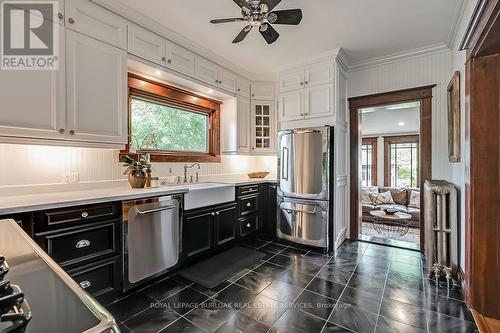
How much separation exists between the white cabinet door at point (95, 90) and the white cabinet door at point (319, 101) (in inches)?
90.6

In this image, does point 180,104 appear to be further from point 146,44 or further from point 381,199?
point 381,199

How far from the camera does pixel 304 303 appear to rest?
6.77ft

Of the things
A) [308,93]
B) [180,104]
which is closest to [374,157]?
[308,93]

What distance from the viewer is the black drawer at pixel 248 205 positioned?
3.41m

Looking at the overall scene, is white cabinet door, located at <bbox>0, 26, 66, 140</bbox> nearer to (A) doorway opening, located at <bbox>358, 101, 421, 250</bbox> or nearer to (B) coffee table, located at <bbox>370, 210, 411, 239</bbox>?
(A) doorway opening, located at <bbox>358, 101, 421, 250</bbox>

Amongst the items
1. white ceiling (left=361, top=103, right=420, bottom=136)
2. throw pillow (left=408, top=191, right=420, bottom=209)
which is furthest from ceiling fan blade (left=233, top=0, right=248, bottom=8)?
throw pillow (left=408, top=191, right=420, bottom=209)

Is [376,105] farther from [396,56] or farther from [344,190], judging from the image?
[344,190]

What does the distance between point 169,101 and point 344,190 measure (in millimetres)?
2822

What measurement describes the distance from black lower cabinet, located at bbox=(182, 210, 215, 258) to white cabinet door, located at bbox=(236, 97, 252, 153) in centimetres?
142

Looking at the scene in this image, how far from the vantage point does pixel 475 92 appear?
1.98 metres

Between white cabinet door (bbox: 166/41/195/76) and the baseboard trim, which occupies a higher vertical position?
white cabinet door (bbox: 166/41/195/76)

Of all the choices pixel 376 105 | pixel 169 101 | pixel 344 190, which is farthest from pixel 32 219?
pixel 376 105

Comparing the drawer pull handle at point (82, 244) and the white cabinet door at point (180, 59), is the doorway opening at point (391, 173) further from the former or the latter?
the drawer pull handle at point (82, 244)

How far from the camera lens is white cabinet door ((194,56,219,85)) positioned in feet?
10.3
